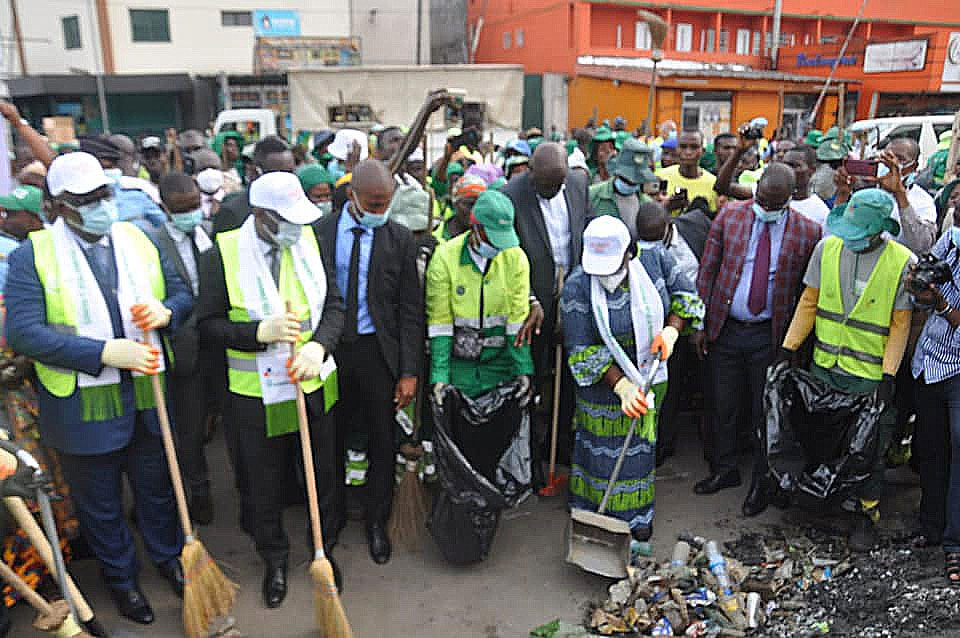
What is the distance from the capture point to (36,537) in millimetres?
2854

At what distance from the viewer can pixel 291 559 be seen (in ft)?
13.1

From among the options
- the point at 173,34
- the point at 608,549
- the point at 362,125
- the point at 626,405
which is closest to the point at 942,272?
the point at 626,405

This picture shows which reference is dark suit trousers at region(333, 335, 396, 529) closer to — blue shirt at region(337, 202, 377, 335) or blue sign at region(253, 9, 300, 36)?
blue shirt at region(337, 202, 377, 335)

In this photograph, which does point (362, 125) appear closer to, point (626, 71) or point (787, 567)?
point (626, 71)

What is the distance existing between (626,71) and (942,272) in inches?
684

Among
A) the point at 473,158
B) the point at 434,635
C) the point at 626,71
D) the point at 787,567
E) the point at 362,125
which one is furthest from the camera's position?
the point at 626,71

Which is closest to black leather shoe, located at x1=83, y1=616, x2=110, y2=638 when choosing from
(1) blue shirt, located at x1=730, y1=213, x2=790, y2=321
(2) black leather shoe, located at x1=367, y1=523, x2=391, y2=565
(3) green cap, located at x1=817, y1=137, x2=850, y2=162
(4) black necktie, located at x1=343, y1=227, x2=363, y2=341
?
(2) black leather shoe, located at x1=367, y1=523, x2=391, y2=565

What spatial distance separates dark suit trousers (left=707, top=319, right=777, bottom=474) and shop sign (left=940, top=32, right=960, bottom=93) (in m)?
21.1

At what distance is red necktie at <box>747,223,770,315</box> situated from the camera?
4270 millimetres

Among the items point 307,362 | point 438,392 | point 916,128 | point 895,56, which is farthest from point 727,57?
point 307,362

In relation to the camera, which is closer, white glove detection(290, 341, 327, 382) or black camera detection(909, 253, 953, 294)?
white glove detection(290, 341, 327, 382)

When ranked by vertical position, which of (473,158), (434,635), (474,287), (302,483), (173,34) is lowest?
(434,635)

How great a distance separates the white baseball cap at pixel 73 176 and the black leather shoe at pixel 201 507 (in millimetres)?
Answer: 2087

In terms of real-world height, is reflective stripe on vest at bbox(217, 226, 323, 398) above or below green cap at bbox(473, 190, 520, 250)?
below
